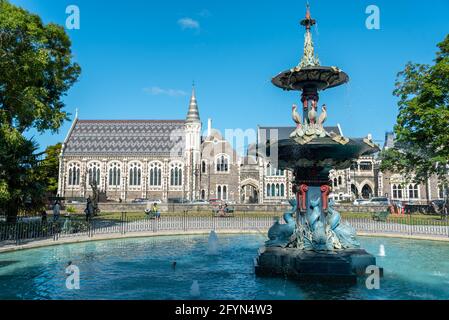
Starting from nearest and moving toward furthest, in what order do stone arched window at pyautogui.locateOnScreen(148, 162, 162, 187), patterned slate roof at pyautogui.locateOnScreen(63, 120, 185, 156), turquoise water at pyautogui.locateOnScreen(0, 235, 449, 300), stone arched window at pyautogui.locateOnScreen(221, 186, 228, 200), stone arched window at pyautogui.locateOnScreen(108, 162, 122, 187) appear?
turquoise water at pyautogui.locateOnScreen(0, 235, 449, 300) < stone arched window at pyautogui.locateOnScreen(221, 186, 228, 200) < stone arched window at pyautogui.locateOnScreen(148, 162, 162, 187) < stone arched window at pyautogui.locateOnScreen(108, 162, 122, 187) < patterned slate roof at pyautogui.locateOnScreen(63, 120, 185, 156)

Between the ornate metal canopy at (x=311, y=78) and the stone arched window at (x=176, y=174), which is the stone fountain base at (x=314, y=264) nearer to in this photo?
the ornate metal canopy at (x=311, y=78)

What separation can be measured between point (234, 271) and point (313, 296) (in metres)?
3.18

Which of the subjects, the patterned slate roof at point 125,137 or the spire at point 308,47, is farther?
the patterned slate roof at point 125,137

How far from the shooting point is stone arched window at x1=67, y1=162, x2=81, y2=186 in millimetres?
66062

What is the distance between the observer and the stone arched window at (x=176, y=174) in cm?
6525

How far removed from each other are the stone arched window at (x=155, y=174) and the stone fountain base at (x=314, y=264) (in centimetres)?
5669

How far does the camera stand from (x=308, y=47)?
11.7m

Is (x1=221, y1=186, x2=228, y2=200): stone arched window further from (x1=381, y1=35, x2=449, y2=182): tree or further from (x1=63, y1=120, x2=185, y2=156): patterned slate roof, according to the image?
(x1=381, y1=35, x2=449, y2=182): tree

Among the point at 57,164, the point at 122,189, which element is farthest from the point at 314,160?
the point at 57,164

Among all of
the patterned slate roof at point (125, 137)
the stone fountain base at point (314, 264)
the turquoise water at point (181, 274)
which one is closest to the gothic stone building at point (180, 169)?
the patterned slate roof at point (125, 137)

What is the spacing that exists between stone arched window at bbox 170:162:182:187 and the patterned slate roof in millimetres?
2551

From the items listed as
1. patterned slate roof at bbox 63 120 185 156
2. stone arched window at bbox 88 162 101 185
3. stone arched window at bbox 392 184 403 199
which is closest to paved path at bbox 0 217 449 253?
stone arched window at bbox 392 184 403 199
